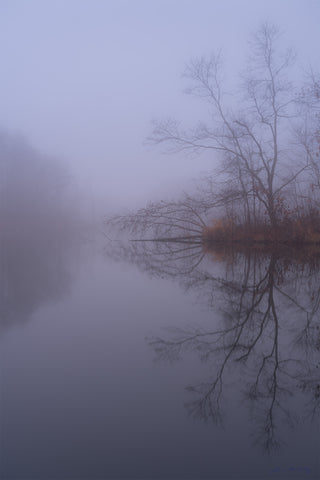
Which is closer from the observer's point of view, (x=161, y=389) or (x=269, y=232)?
(x=161, y=389)

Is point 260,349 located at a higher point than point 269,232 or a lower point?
lower

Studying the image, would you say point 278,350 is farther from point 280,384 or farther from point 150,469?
point 150,469

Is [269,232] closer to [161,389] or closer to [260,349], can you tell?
[260,349]

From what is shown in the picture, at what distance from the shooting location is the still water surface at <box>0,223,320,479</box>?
93 centimetres

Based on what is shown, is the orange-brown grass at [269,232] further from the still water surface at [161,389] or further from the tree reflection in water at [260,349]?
the still water surface at [161,389]

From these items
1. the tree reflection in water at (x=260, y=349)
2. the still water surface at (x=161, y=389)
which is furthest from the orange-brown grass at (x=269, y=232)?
the still water surface at (x=161, y=389)

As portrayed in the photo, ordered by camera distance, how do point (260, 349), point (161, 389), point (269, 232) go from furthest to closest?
point (269, 232)
point (260, 349)
point (161, 389)

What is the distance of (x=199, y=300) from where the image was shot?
2.76m

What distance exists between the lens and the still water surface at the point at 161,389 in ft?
3.04

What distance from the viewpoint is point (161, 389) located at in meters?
1.28

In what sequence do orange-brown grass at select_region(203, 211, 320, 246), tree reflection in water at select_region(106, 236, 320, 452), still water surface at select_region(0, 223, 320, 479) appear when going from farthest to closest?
1. orange-brown grass at select_region(203, 211, 320, 246)
2. tree reflection in water at select_region(106, 236, 320, 452)
3. still water surface at select_region(0, 223, 320, 479)

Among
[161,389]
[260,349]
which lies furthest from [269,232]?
[161,389]

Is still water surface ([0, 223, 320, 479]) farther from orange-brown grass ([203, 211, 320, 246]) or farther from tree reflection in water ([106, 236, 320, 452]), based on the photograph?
orange-brown grass ([203, 211, 320, 246])

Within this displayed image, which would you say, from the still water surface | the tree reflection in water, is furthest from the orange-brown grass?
the still water surface
